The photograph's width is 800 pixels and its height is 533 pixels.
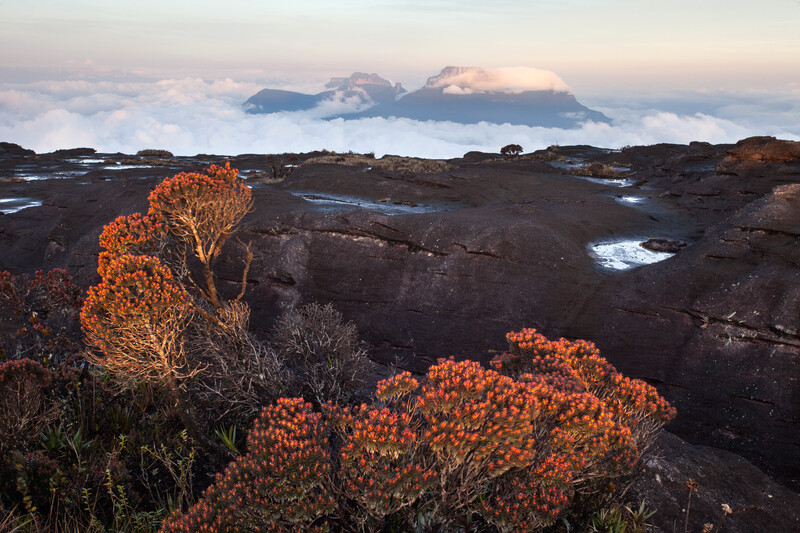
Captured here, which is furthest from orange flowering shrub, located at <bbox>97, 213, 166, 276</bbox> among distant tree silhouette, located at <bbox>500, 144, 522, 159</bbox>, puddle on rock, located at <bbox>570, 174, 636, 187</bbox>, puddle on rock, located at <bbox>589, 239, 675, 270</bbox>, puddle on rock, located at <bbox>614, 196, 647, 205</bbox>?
distant tree silhouette, located at <bbox>500, 144, 522, 159</bbox>

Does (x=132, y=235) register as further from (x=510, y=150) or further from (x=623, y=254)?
(x=510, y=150)

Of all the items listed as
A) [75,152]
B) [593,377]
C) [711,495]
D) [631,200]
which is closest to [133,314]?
[593,377]

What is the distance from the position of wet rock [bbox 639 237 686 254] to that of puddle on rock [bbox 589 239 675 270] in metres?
0.20

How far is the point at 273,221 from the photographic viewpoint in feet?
54.1

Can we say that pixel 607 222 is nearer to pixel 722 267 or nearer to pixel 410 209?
pixel 722 267

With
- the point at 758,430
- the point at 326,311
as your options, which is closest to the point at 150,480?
the point at 326,311

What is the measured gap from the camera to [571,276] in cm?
1351

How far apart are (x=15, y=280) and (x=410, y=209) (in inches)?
537

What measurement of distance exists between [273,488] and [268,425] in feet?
3.24

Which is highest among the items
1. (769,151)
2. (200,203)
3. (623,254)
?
(769,151)

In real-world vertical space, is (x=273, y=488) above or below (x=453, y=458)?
below

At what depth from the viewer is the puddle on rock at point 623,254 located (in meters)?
14.2

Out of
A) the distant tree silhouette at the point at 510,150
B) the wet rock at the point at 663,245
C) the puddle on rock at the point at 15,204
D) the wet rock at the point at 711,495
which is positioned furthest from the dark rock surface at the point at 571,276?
the distant tree silhouette at the point at 510,150

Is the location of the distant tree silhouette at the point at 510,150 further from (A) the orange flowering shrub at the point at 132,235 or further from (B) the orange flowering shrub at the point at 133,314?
(B) the orange flowering shrub at the point at 133,314
